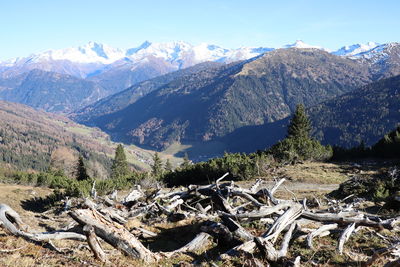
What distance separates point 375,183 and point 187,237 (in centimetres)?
1997

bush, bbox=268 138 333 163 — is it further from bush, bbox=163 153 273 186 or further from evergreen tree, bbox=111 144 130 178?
evergreen tree, bbox=111 144 130 178

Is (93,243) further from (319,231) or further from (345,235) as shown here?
(345,235)

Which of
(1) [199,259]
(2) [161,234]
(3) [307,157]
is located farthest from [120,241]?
(3) [307,157]

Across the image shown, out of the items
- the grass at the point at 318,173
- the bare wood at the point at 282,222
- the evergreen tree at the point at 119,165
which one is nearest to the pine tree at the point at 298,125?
the grass at the point at 318,173

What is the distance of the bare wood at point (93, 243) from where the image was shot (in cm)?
765

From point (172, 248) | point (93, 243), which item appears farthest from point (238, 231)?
point (93, 243)

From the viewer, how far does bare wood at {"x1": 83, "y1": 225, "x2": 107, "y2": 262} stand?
7652mm

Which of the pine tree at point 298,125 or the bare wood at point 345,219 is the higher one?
the bare wood at point 345,219

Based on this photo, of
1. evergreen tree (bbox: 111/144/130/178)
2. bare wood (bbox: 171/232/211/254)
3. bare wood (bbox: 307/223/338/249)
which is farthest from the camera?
evergreen tree (bbox: 111/144/130/178)

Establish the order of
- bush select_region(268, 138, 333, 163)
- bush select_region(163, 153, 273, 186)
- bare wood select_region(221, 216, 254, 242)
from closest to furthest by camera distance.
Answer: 1. bare wood select_region(221, 216, 254, 242)
2. bush select_region(163, 153, 273, 186)
3. bush select_region(268, 138, 333, 163)

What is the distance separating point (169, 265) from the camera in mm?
8164

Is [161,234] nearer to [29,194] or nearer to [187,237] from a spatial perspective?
[187,237]

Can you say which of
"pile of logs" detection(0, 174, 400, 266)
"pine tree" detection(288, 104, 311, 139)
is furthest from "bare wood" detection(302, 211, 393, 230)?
"pine tree" detection(288, 104, 311, 139)

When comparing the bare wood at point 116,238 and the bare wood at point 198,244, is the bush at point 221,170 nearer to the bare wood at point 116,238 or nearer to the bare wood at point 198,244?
the bare wood at point 198,244
